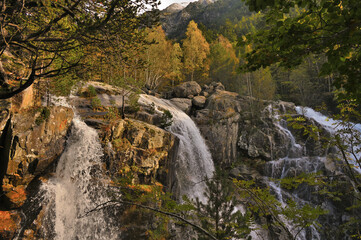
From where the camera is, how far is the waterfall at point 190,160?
42.1ft

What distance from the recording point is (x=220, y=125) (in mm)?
→ 19359

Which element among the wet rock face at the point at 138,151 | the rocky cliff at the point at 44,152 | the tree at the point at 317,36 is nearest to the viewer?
the tree at the point at 317,36

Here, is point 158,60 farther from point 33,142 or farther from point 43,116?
point 33,142

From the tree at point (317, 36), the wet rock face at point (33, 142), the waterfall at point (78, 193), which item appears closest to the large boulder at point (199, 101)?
the waterfall at point (78, 193)

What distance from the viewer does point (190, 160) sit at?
13.9 meters

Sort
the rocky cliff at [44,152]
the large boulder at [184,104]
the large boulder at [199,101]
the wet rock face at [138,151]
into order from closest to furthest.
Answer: the rocky cliff at [44,152] < the wet rock face at [138,151] < the large boulder at [184,104] < the large boulder at [199,101]

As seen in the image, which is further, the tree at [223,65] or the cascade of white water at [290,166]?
the tree at [223,65]

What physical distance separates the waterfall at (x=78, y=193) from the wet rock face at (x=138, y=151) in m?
0.69

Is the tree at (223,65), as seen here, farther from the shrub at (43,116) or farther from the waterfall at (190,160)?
the shrub at (43,116)

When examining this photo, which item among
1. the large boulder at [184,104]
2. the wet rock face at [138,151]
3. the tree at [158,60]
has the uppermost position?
the tree at [158,60]

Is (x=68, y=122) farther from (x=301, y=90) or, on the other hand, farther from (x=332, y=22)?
(x=301, y=90)

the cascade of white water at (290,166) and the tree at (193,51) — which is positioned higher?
the tree at (193,51)

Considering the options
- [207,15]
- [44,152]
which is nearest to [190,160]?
[44,152]

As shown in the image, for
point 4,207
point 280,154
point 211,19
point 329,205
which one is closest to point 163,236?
point 4,207
